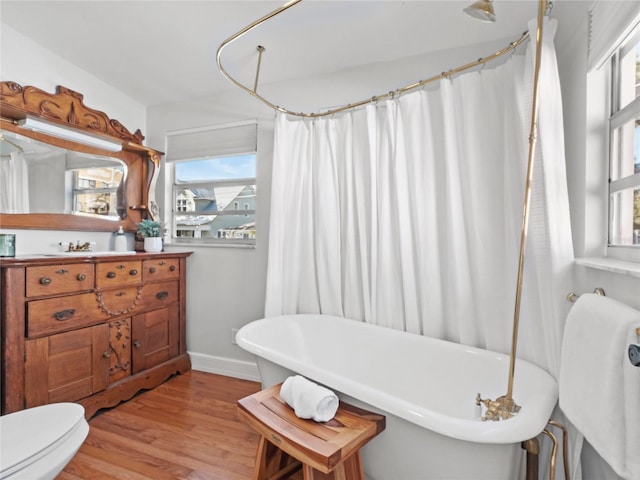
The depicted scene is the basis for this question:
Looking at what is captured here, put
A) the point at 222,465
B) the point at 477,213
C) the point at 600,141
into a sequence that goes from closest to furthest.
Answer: the point at 600,141 < the point at 222,465 < the point at 477,213

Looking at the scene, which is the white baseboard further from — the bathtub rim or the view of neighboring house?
the bathtub rim

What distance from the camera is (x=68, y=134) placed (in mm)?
2447

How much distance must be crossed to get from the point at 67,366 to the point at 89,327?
244 millimetres

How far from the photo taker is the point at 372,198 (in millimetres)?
2236

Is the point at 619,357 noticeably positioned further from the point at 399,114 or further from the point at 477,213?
the point at 399,114

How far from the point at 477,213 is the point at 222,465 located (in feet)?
6.16

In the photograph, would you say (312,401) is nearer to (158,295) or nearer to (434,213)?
(434,213)

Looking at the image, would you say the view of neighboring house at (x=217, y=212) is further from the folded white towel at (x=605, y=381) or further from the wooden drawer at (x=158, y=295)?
the folded white towel at (x=605, y=381)

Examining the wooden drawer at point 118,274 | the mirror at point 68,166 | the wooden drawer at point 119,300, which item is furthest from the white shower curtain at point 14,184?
the wooden drawer at point 119,300

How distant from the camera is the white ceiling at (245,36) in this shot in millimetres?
1900

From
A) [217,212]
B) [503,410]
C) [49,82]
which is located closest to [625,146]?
[503,410]

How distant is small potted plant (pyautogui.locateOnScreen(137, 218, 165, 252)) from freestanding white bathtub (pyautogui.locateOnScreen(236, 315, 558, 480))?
1.33 m

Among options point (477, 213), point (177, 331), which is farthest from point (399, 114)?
point (177, 331)

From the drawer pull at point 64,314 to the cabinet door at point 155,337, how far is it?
460 mm
